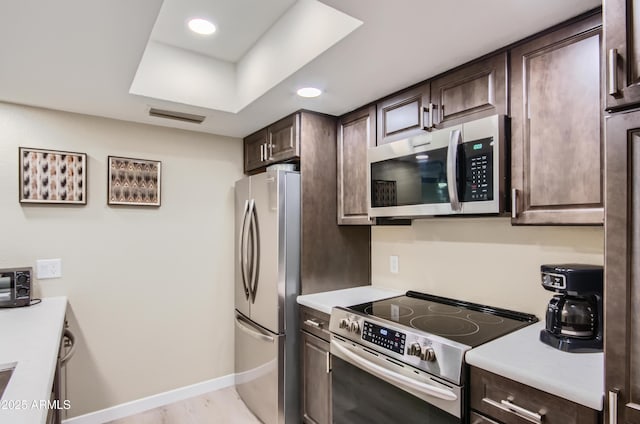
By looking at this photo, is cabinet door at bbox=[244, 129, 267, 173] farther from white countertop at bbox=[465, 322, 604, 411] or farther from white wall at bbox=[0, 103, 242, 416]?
white countertop at bbox=[465, 322, 604, 411]

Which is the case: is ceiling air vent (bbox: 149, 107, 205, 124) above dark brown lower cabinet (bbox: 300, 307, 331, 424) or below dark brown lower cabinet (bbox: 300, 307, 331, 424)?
above

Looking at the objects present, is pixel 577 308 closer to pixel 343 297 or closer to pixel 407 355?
pixel 407 355

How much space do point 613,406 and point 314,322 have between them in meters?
1.48

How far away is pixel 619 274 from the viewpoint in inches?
37.9

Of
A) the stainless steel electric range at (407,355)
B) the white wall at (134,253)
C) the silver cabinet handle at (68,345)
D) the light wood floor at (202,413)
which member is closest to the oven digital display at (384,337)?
the stainless steel electric range at (407,355)

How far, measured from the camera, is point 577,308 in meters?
1.35

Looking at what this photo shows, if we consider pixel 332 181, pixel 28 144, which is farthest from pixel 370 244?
pixel 28 144

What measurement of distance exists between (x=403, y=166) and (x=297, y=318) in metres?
1.21

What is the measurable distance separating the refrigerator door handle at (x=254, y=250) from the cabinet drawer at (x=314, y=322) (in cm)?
46

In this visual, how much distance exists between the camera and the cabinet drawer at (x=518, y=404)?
107 centimetres

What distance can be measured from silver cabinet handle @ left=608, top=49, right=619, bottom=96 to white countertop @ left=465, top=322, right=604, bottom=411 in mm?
865

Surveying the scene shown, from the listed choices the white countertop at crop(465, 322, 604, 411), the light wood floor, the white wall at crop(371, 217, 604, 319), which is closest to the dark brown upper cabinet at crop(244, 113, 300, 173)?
the white wall at crop(371, 217, 604, 319)

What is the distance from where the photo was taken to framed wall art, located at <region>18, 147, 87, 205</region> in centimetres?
229

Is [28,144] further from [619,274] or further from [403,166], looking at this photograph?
[619,274]
